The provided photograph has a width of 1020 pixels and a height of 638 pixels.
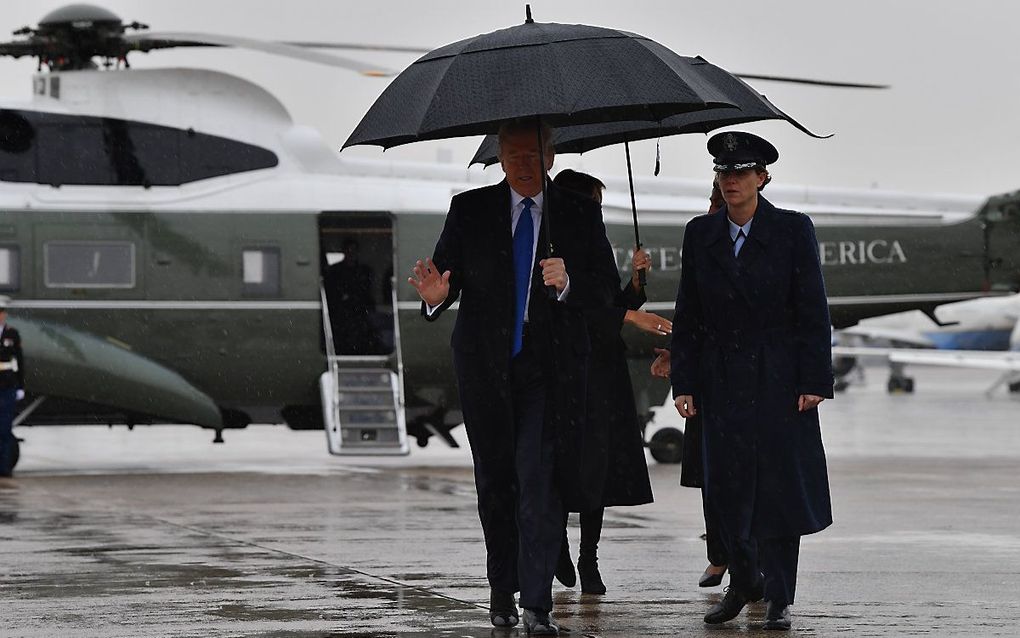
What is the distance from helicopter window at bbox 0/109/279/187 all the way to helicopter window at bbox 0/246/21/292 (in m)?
0.67

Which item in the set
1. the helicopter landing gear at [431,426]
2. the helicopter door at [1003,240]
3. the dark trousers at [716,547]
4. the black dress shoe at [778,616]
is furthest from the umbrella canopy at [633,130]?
the helicopter door at [1003,240]

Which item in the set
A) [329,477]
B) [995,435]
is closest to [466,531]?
[329,477]

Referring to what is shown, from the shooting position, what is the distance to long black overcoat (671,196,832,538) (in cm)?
682

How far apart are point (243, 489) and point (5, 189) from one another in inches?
165

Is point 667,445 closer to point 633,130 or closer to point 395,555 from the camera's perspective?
point 395,555

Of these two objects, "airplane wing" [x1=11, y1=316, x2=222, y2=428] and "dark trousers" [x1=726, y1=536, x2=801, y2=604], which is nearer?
"dark trousers" [x1=726, y1=536, x2=801, y2=604]

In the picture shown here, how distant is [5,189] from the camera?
16.7 meters


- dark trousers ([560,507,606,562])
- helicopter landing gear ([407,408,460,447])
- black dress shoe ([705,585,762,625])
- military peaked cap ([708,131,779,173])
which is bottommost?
helicopter landing gear ([407,408,460,447])

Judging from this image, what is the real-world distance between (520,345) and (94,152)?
10.8m

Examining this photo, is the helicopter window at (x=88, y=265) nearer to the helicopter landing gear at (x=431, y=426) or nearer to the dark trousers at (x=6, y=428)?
the dark trousers at (x=6, y=428)

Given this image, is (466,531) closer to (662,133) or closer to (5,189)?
(662,133)

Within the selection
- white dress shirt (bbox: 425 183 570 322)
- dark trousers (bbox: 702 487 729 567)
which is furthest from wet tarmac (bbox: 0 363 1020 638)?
white dress shirt (bbox: 425 183 570 322)

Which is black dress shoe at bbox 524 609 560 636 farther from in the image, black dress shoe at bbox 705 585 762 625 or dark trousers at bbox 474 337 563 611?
black dress shoe at bbox 705 585 762 625

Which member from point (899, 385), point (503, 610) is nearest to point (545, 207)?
point (503, 610)
